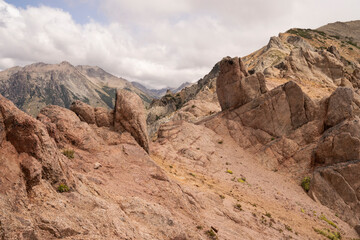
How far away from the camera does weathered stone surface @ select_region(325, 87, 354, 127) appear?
37.7 meters

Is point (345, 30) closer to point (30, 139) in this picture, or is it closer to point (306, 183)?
point (306, 183)

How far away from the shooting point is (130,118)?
80.2 feet

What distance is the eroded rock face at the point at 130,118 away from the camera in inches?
962

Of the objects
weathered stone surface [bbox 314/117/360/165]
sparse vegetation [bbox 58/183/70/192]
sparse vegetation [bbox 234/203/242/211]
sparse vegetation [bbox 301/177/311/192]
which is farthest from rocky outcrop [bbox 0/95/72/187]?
weathered stone surface [bbox 314/117/360/165]

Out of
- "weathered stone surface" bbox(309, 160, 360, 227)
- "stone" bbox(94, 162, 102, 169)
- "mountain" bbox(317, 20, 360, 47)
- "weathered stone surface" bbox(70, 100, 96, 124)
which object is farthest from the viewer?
"mountain" bbox(317, 20, 360, 47)

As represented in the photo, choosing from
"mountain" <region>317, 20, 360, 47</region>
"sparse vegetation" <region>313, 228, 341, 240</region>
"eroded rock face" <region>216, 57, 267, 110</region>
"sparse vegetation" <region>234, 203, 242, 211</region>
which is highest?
"mountain" <region>317, 20, 360, 47</region>

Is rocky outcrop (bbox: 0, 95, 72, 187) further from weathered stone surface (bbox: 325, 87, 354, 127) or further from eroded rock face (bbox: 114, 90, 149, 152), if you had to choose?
weathered stone surface (bbox: 325, 87, 354, 127)

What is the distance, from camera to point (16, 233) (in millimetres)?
8188

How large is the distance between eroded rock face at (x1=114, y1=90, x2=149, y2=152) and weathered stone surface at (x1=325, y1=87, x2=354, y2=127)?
31.9 m

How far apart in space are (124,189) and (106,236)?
5743 mm

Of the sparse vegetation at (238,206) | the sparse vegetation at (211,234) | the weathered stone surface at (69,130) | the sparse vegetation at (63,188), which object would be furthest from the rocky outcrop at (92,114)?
the sparse vegetation at (238,206)

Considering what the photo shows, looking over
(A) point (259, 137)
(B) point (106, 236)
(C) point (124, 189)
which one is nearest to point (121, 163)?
(C) point (124, 189)

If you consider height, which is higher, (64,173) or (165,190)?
(64,173)

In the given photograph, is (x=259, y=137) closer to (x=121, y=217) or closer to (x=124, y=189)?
(x=124, y=189)
